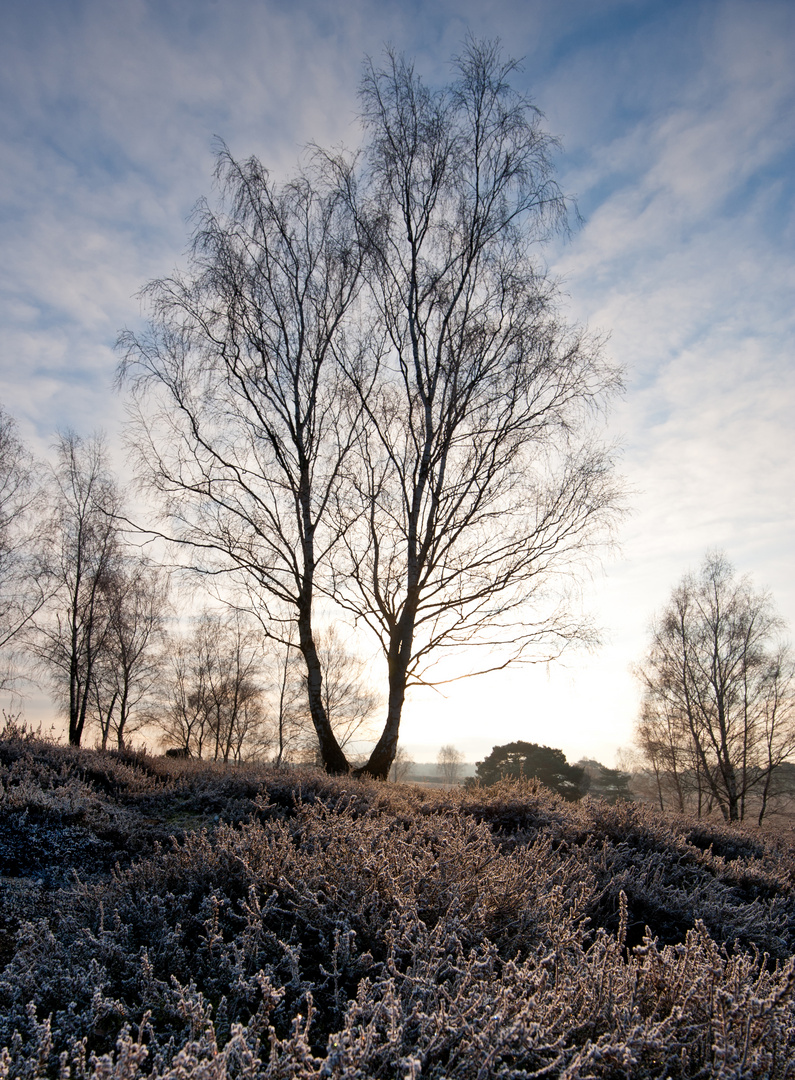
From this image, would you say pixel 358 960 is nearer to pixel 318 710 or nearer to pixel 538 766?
pixel 318 710

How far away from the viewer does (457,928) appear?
2461 mm

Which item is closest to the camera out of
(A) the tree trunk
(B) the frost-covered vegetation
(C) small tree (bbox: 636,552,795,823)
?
(B) the frost-covered vegetation

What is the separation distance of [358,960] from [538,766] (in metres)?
25.7

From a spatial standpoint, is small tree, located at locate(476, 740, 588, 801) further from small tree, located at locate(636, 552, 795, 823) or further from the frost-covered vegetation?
the frost-covered vegetation

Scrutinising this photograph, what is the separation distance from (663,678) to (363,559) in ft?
63.7

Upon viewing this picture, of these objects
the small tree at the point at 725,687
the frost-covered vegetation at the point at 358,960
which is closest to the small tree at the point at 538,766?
the small tree at the point at 725,687

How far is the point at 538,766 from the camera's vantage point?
25.7 metres

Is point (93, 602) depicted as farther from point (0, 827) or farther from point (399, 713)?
point (0, 827)

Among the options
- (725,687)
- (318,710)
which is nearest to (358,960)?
(318,710)

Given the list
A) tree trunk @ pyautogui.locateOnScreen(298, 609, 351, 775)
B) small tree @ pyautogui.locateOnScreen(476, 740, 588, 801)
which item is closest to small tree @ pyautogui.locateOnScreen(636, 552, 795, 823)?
small tree @ pyautogui.locateOnScreen(476, 740, 588, 801)

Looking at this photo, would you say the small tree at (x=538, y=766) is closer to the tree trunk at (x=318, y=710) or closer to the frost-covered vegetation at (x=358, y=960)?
the tree trunk at (x=318, y=710)

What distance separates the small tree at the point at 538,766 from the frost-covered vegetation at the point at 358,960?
777 inches

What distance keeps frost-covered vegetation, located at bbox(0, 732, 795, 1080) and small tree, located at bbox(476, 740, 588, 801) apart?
19.7 m

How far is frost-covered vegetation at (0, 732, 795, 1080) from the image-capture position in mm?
1658
